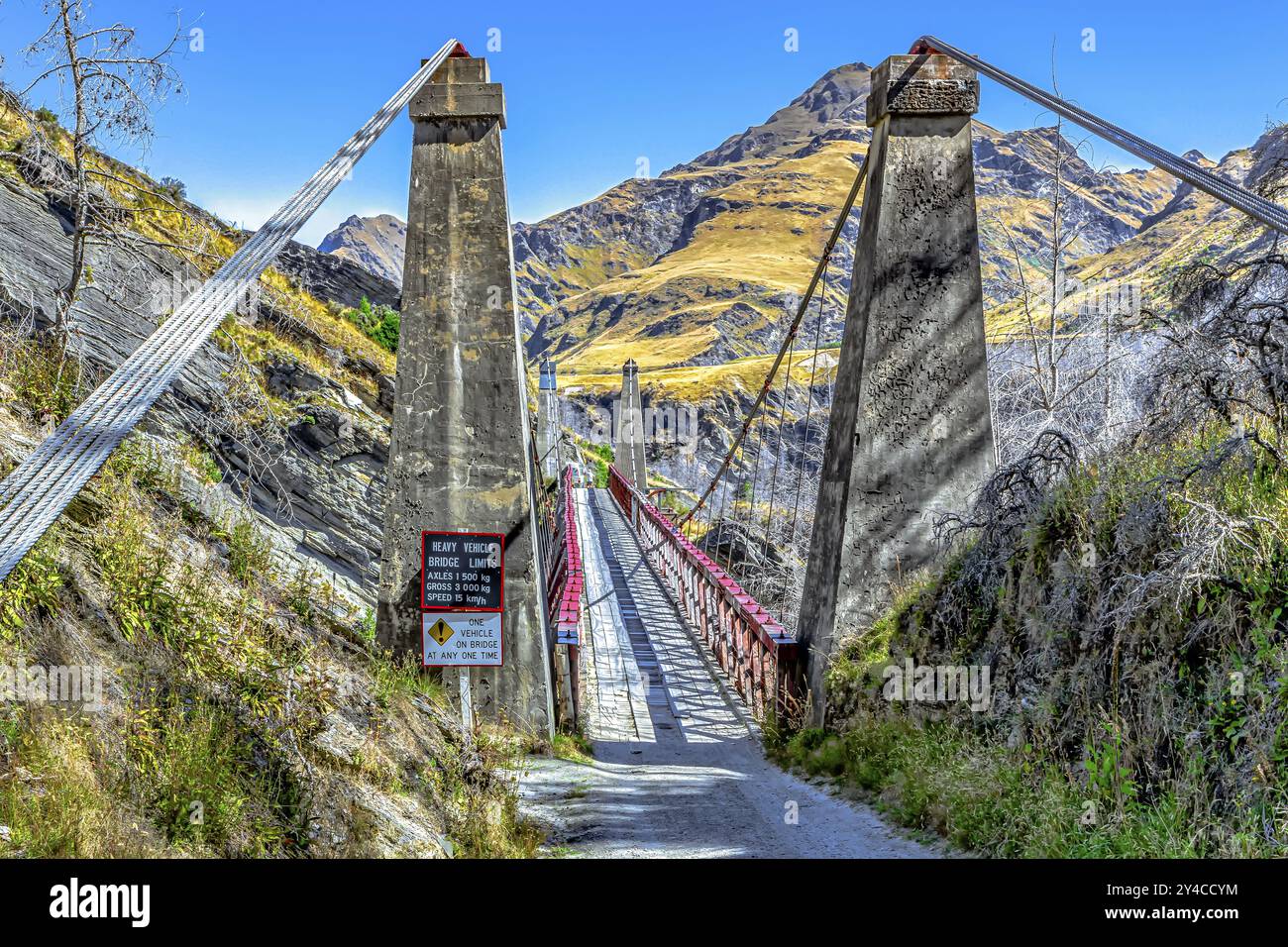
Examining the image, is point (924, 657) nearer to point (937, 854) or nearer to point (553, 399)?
point (937, 854)

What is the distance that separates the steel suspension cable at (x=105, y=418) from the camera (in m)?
2.73

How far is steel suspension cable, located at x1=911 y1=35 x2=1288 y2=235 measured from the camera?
4.16 metres

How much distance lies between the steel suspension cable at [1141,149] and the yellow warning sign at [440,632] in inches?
233

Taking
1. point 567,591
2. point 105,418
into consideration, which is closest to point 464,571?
A: point 567,591

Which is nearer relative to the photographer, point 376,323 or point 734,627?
point 734,627

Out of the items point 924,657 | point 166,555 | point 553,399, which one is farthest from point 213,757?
point 553,399

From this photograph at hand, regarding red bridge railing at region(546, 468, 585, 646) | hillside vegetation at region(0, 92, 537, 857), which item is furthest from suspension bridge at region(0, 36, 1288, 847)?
hillside vegetation at region(0, 92, 537, 857)

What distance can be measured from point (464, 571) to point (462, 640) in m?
0.58

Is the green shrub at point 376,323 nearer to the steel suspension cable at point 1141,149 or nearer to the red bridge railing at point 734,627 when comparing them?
the red bridge railing at point 734,627

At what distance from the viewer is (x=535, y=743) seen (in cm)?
721

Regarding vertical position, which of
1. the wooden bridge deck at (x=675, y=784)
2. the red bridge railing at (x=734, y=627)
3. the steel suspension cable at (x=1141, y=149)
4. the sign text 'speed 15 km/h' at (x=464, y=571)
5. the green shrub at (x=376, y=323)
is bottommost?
the wooden bridge deck at (x=675, y=784)

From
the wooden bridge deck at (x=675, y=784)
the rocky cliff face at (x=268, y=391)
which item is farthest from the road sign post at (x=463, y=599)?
the rocky cliff face at (x=268, y=391)

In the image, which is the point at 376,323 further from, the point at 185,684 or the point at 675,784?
the point at 185,684

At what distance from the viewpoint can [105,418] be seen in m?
3.10
